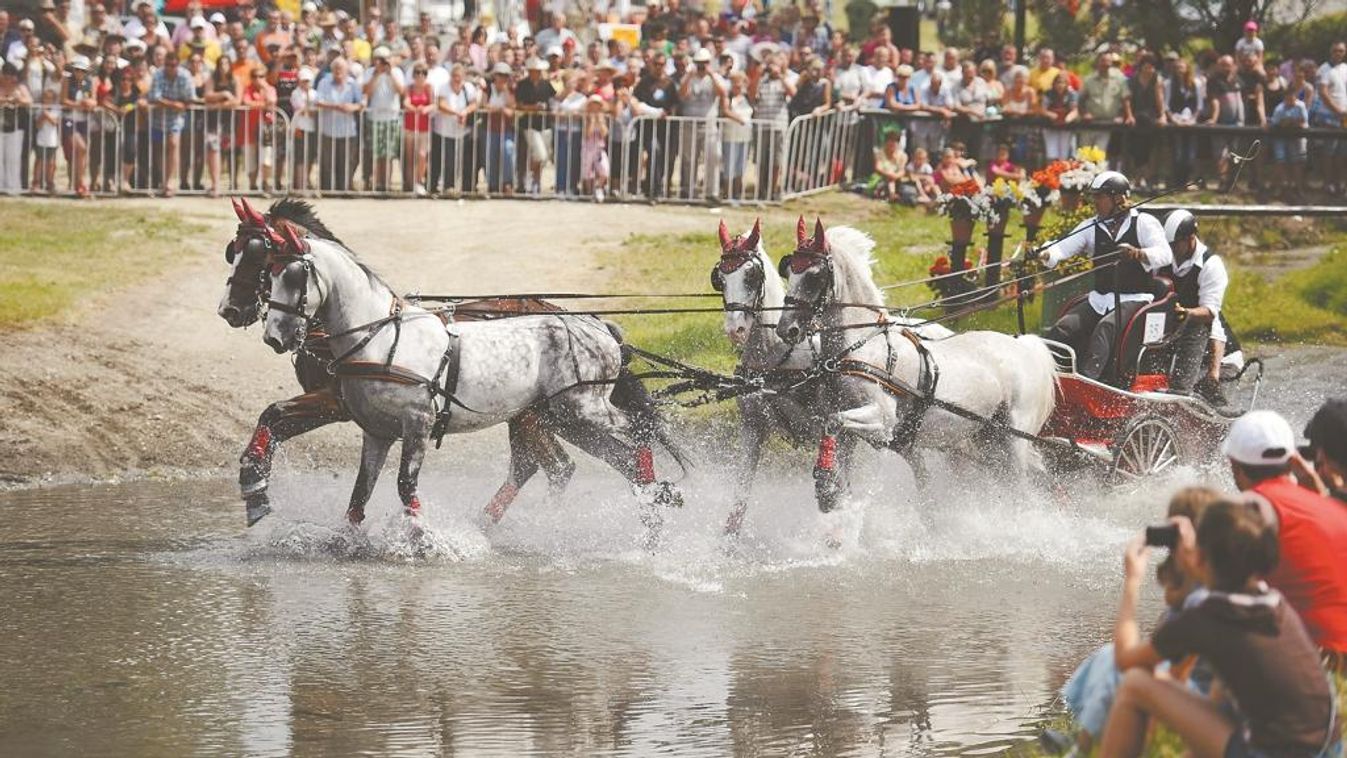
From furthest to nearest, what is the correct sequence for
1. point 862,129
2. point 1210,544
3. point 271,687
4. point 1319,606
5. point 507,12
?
1. point 507,12
2. point 862,129
3. point 271,687
4. point 1319,606
5. point 1210,544

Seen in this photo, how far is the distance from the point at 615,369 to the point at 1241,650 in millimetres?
6730

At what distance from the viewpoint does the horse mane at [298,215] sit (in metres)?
11.5

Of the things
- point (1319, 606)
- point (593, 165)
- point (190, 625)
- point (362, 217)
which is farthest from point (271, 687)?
point (593, 165)

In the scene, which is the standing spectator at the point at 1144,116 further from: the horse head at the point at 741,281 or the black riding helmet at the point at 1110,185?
the horse head at the point at 741,281

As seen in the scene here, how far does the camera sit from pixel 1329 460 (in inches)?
293

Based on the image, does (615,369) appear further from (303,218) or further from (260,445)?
(260,445)

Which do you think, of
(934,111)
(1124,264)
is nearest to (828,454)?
(1124,264)

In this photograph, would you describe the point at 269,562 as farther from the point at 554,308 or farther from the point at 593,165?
the point at 593,165

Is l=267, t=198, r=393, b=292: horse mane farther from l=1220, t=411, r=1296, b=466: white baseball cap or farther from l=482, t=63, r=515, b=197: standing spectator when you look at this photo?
l=482, t=63, r=515, b=197: standing spectator

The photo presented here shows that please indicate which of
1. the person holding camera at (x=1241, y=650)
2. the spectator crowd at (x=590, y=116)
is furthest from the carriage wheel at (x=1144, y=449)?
the spectator crowd at (x=590, y=116)

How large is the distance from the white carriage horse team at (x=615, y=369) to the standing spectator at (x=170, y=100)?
10.9 metres

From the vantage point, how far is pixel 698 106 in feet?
75.3

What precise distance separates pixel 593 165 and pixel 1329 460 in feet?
53.5

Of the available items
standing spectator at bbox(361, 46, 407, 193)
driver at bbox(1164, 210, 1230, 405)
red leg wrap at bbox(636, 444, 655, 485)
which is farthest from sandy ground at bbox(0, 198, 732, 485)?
driver at bbox(1164, 210, 1230, 405)
